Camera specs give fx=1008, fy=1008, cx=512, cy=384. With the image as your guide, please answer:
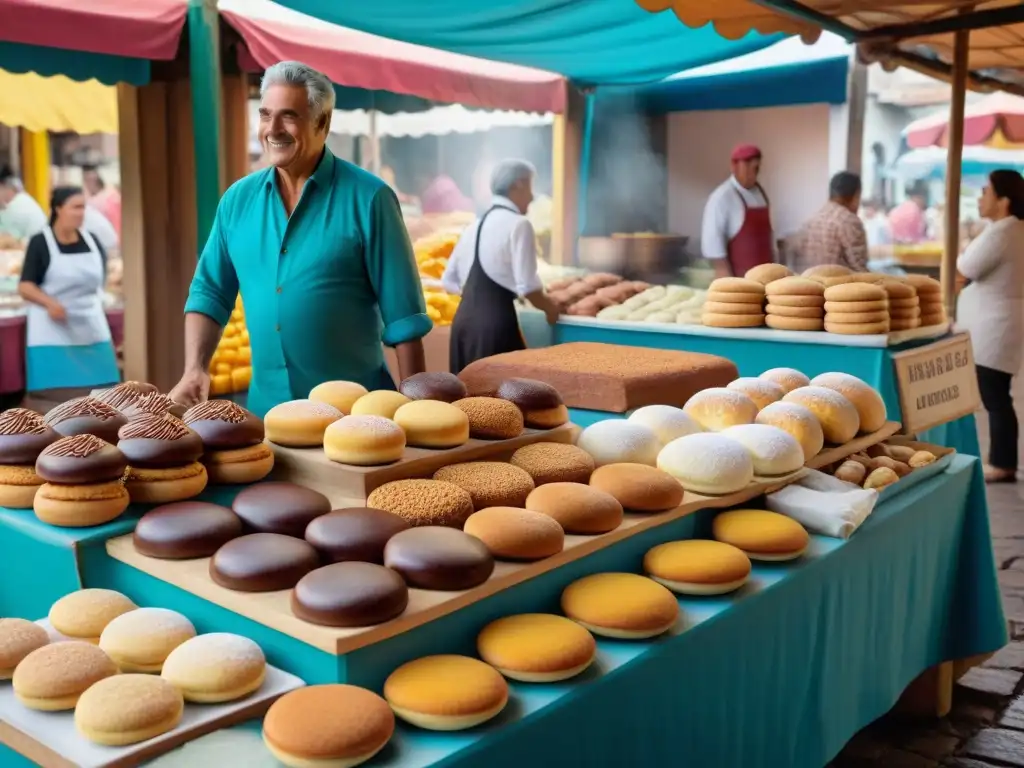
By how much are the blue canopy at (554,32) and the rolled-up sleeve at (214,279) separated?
2.41 metres

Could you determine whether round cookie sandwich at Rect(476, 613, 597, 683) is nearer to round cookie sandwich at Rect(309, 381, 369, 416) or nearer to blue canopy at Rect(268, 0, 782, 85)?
round cookie sandwich at Rect(309, 381, 369, 416)

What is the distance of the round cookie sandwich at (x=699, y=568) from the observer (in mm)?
1643

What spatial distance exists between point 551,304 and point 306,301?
2383 millimetres

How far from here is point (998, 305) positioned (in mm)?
5371

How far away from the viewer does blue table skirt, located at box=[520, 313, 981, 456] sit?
3682 mm

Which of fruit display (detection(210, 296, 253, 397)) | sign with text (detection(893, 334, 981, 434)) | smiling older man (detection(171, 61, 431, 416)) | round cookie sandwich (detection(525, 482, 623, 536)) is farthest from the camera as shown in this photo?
fruit display (detection(210, 296, 253, 397))

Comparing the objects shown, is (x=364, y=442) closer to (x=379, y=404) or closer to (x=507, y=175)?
(x=379, y=404)

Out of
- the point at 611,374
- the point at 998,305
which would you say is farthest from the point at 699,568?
the point at 998,305

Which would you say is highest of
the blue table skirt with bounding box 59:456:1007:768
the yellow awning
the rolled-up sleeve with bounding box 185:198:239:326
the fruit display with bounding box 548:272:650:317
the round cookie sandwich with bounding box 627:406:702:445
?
the yellow awning

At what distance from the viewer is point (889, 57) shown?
20.2 ft

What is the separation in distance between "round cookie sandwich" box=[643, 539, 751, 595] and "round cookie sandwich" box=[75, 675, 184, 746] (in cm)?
81

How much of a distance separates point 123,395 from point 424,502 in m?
0.75

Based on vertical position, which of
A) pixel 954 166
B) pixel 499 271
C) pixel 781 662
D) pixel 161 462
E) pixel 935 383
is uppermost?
pixel 954 166

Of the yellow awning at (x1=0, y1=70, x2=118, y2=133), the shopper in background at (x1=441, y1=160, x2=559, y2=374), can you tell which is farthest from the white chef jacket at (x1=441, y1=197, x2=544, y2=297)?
the yellow awning at (x1=0, y1=70, x2=118, y2=133)
